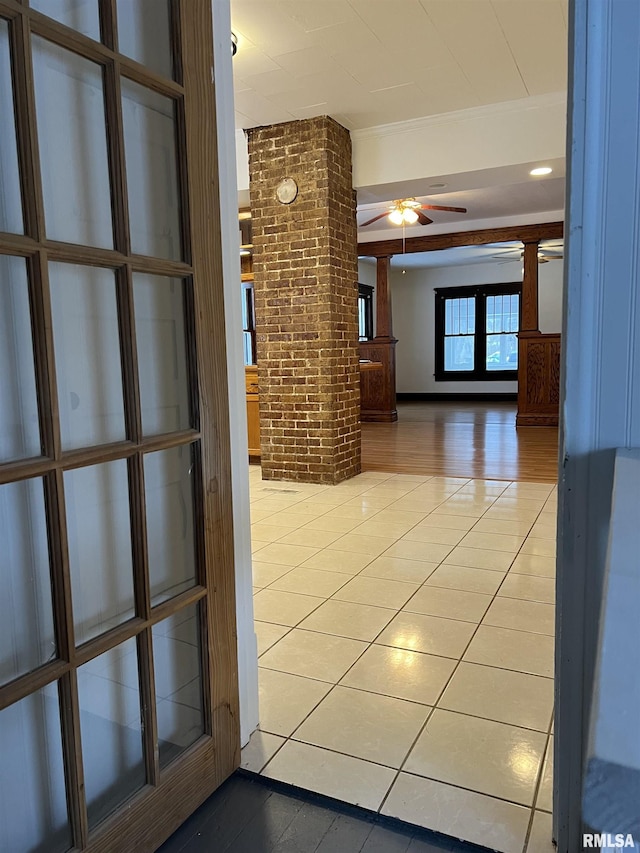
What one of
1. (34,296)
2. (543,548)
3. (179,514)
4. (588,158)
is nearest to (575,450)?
(588,158)

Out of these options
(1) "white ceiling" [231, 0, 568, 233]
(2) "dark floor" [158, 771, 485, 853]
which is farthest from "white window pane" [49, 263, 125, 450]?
(1) "white ceiling" [231, 0, 568, 233]

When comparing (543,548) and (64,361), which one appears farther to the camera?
(543,548)

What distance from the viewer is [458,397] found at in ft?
41.4

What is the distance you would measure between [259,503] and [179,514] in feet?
9.93

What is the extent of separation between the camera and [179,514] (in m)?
1.46

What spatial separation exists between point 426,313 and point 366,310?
1339 millimetres

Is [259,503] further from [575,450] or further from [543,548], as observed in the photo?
[575,450]

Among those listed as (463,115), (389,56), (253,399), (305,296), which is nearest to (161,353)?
(389,56)

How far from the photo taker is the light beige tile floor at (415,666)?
5.02 feet

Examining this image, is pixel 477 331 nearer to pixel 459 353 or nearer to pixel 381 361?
pixel 459 353

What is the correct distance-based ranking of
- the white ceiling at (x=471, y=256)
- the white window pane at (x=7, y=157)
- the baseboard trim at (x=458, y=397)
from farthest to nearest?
the baseboard trim at (x=458, y=397), the white ceiling at (x=471, y=256), the white window pane at (x=7, y=157)

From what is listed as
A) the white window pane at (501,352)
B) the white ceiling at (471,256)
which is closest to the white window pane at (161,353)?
the white ceiling at (471,256)

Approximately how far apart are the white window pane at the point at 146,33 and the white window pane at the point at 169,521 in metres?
0.84

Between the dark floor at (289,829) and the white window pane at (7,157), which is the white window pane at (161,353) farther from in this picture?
the dark floor at (289,829)
